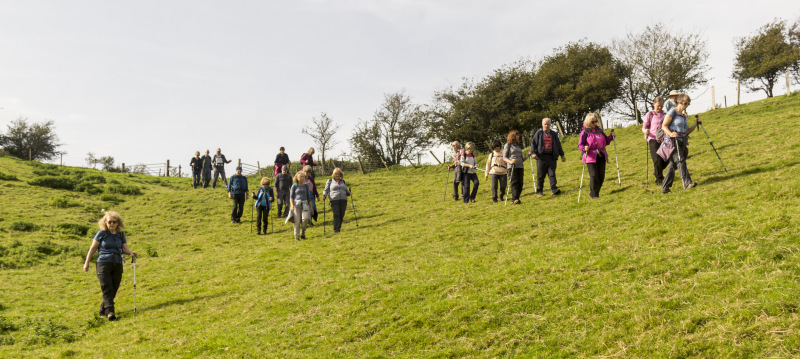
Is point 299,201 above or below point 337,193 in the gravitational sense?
below

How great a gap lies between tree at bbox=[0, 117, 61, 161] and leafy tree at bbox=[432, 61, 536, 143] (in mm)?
52592

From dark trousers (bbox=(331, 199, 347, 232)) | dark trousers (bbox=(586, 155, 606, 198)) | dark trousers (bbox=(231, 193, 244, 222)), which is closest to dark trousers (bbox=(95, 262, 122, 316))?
dark trousers (bbox=(331, 199, 347, 232))

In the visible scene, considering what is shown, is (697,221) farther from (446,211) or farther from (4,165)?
(4,165)

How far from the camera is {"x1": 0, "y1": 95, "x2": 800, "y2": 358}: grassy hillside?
540 cm

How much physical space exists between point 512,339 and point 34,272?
13.7 meters

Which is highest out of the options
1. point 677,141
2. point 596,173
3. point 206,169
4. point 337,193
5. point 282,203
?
point 206,169

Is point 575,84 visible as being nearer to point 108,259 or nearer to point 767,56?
point 767,56

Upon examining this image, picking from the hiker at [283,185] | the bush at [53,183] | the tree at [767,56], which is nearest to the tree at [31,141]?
the bush at [53,183]

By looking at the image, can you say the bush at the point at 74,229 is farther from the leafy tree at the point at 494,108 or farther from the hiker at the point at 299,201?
the leafy tree at the point at 494,108

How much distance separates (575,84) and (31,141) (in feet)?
217

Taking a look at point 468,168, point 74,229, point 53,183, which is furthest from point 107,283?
point 53,183

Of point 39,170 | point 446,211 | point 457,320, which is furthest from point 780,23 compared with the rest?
point 39,170

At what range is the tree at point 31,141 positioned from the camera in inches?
2517

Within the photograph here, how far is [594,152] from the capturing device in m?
12.4
